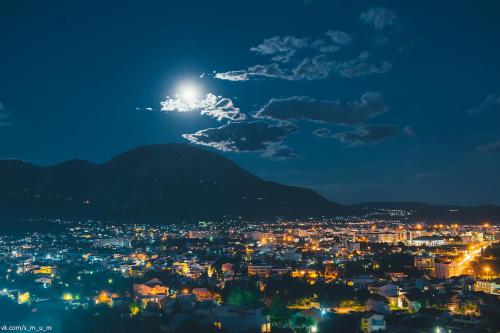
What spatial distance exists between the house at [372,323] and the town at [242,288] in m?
0.02

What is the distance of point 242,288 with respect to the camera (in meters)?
17.4

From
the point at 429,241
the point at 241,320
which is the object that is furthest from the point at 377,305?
the point at 429,241

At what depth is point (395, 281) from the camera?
20000 millimetres

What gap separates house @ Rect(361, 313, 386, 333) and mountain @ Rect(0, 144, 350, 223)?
4287cm

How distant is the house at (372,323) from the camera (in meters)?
12.8

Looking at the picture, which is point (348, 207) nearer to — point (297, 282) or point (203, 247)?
point (203, 247)

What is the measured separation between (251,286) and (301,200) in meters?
62.3

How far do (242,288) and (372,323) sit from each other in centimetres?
539

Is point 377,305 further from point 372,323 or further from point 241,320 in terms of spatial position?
point 241,320

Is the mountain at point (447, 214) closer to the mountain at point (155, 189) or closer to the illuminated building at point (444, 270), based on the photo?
the mountain at point (155, 189)

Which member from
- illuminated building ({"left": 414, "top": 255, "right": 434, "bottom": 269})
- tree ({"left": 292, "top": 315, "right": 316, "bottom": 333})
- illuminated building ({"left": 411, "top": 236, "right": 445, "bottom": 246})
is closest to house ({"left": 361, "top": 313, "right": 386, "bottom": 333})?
tree ({"left": 292, "top": 315, "right": 316, "bottom": 333})

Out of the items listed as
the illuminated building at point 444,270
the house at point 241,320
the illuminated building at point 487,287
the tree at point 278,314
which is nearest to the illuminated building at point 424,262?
the illuminated building at point 444,270

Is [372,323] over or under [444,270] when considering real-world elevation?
under

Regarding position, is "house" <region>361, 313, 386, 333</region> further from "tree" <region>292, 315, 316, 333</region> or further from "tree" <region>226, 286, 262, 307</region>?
"tree" <region>226, 286, 262, 307</region>
